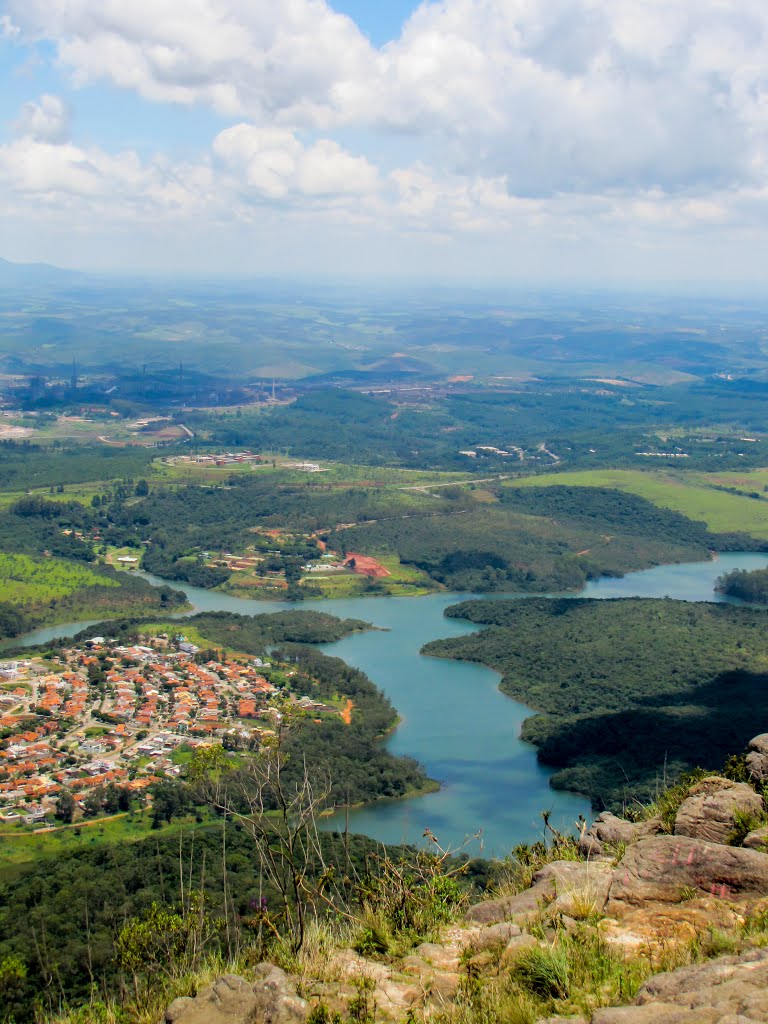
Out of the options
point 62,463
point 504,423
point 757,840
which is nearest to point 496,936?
point 757,840

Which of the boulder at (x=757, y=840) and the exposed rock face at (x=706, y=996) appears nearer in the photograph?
the exposed rock face at (x=706, y=996)

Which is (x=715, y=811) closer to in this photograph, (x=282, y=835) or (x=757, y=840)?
(x=757, y=840)

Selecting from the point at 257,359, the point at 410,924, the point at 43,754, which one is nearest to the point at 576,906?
the point at 410,924

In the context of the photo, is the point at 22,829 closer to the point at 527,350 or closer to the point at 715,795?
the point at 715,795

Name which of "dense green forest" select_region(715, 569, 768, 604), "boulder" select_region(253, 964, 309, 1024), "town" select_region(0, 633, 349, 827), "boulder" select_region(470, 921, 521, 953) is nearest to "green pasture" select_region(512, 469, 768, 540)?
"dense green forest" select_region(715, 569, 768, 604)

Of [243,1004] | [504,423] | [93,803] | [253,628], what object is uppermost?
[243,1004]

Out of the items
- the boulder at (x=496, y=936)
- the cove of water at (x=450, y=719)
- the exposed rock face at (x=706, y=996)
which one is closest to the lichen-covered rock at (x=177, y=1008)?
the boulder at (x=496, y=936)

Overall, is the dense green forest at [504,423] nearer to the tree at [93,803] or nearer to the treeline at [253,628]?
the treeline at [253,628]
